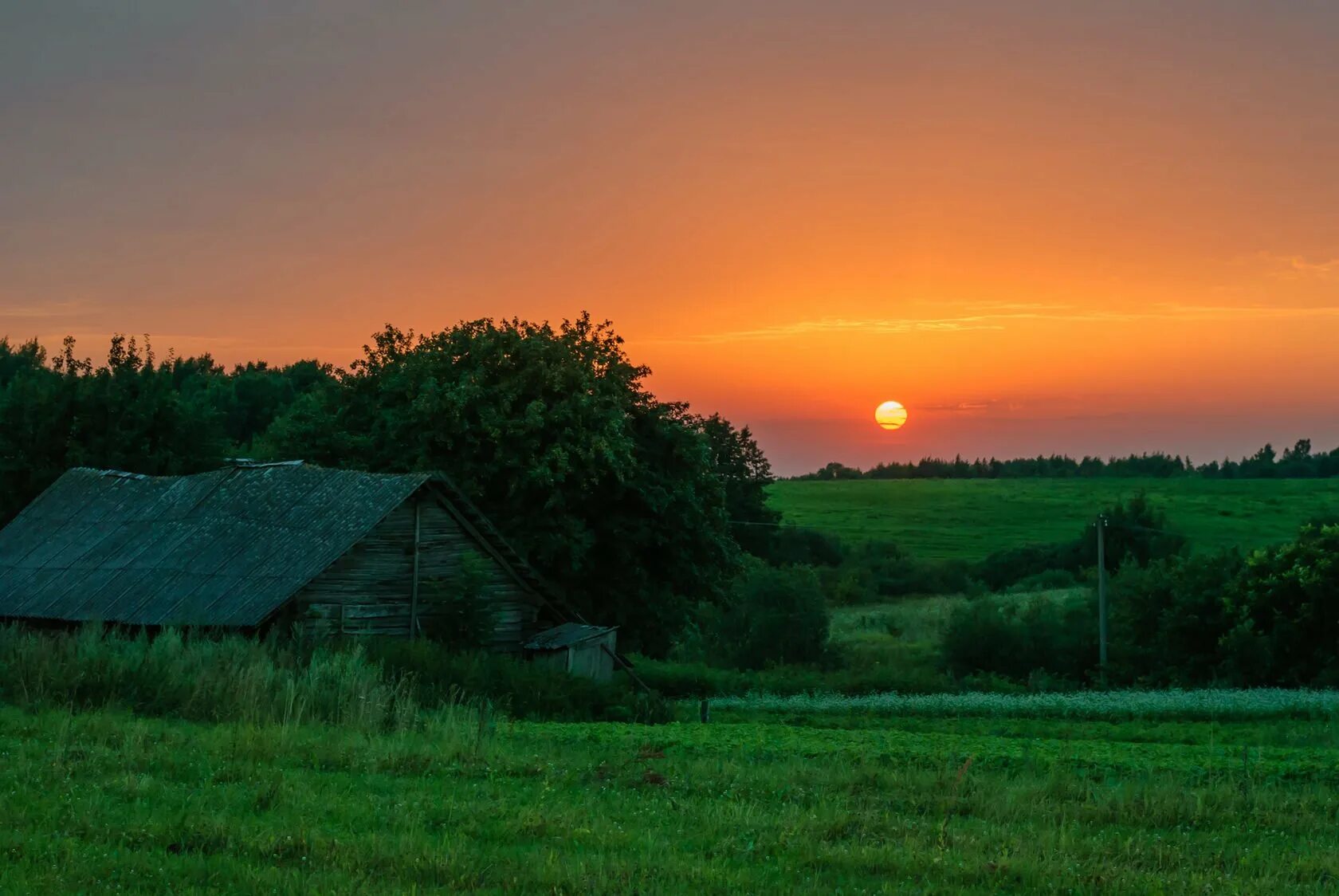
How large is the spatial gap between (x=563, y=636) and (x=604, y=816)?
999 inches

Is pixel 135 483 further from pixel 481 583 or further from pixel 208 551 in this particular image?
pixel 481 583

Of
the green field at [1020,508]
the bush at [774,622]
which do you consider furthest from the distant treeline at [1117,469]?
the bush at [774,622]

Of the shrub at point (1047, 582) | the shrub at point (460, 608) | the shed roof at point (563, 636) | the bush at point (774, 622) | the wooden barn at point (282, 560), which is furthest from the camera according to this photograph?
the shrub at point (1047, 582)

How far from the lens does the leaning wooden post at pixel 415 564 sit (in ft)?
111

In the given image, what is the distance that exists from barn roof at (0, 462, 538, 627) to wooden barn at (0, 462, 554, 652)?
1.8 inches

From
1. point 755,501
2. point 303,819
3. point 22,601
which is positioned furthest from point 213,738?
point 755,501

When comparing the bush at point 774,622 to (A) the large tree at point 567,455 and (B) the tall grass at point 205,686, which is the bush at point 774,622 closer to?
(A) the large tree at point 567,455

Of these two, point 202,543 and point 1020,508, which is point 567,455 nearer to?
point 202,543

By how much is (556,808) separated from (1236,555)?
44.1m

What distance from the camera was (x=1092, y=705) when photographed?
36438 mm

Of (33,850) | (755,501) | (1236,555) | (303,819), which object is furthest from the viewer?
(755,501)

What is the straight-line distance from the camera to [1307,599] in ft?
148

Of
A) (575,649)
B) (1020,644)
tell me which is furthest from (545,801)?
(1020,644)

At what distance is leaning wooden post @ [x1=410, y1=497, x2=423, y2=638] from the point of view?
33969 mm
